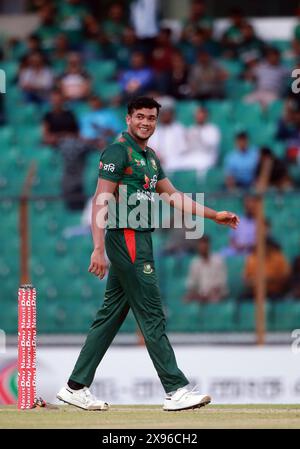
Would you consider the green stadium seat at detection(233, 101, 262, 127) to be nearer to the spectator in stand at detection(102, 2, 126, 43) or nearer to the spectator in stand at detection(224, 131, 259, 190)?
the spectator in stand at detection(224, 131, 259, 190)

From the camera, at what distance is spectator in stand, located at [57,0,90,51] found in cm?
1986

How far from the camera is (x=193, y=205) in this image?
9141mm

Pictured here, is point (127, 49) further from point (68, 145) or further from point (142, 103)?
point (142, 103)

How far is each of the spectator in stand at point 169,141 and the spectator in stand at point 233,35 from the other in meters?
2.59

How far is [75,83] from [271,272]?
18.8ft

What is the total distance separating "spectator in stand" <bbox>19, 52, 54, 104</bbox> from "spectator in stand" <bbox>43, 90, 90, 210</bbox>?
1.51 ft

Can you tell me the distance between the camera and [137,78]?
18375mm

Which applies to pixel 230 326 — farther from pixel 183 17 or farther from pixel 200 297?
pixel 183 17

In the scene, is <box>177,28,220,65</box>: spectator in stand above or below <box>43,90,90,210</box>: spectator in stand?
above

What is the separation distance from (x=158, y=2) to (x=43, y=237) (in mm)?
6960

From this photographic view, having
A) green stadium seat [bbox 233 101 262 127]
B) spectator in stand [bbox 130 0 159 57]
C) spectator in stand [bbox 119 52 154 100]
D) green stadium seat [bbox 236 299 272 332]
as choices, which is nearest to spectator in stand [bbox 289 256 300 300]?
green stadium seat [bbox 236 299 272 332]

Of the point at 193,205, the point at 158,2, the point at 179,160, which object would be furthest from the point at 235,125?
the point at 193,205

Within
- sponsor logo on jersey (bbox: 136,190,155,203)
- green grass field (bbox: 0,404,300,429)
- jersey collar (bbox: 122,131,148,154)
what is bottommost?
green grass field (bbox: 0,404,300,429)

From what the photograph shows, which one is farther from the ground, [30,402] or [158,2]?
[158,2]
